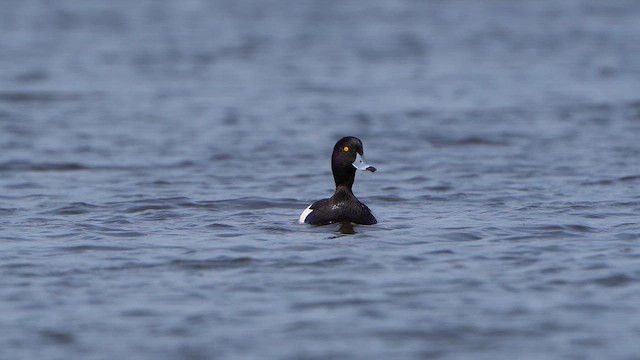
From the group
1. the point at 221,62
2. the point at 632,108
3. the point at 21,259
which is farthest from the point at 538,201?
the point at 221,62

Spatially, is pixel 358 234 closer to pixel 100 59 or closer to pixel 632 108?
pixel 632 108

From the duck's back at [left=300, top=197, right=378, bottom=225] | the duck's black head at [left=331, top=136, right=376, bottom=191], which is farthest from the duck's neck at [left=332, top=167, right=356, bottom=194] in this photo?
the duck's back at [left=300, top=197, right=378, bottom=225]

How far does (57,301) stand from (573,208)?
718cm

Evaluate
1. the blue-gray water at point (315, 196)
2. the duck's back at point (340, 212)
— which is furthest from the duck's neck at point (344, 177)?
the blue-gray water at point (315, 196)

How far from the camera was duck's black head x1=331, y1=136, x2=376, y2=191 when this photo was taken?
13.9 m

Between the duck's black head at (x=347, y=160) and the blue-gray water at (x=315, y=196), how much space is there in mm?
625

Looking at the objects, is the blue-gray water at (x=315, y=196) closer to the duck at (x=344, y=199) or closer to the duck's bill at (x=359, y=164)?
the duck at (x=344, y=199)

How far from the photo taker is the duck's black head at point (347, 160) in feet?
45.7

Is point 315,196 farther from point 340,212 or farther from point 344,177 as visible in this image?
point 340,212

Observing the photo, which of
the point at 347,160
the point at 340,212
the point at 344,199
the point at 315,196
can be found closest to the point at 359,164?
the point at 347,160

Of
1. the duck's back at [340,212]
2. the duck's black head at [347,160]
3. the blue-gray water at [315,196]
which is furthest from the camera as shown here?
the duck's black head at [347,160]

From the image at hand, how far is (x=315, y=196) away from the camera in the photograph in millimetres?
17156

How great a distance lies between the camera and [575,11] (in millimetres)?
48188

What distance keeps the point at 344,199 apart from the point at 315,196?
3.33 m
